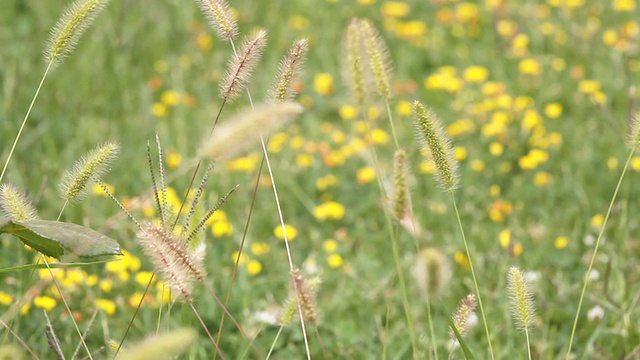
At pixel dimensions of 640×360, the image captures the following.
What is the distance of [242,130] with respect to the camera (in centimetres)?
129

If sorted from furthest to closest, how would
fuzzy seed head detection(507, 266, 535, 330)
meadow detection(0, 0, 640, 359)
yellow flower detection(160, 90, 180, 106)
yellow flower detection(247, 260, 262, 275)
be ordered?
yellow flower detection(160, 90, 180, 106), yellow flower detection(247, 260, 262, 275), meadow detection(0, 0, 640, 359), fuzzy seed head detection(507, 266, 535, 330)

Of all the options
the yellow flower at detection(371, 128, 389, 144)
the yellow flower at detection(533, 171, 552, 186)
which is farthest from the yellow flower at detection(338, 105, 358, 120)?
the yellow flower at detection(533, 171, 552, 186)

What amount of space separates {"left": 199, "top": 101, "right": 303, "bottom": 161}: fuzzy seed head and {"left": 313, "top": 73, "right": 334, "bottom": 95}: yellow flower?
2.95 metres

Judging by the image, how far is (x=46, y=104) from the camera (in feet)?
12.7

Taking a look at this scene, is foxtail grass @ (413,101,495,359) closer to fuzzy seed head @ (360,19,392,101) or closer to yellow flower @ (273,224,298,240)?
fuzzy seed head @ (360,19,392,101)

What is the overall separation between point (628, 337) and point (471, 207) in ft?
3.65

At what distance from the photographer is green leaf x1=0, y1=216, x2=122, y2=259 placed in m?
1.50

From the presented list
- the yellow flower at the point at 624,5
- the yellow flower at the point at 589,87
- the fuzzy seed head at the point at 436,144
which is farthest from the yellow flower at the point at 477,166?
the fuzzy seed head at the point at 436,144

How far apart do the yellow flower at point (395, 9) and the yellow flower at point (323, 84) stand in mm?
725

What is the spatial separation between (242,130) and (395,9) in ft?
12.3

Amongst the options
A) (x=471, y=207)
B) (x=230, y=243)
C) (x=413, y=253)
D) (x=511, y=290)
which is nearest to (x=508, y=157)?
(x=471, y=207)

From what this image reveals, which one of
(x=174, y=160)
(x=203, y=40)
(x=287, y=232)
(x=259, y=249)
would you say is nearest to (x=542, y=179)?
(x=287, y=232)

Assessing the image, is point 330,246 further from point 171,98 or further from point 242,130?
point 242,130

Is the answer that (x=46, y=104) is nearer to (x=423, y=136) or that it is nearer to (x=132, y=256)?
(x=132, y=256)
